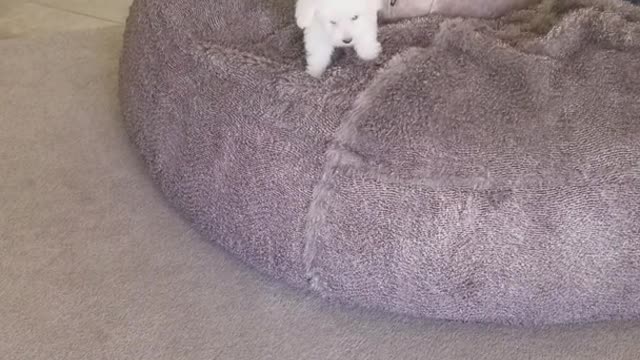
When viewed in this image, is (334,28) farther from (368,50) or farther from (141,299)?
(141,299)

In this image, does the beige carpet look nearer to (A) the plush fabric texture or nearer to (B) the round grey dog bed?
(B) the round grey dog bed

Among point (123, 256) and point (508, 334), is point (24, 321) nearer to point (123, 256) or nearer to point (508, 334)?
point (123, 256)

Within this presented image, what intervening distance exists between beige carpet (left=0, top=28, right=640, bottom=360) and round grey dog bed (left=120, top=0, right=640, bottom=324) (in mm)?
45

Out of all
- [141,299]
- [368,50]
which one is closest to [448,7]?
[368,50]

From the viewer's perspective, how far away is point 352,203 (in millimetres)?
1103

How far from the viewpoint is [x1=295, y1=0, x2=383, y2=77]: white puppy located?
3.59ft

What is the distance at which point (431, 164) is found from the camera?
3.50 feet

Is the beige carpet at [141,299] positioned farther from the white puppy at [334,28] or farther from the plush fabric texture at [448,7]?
the plush fabric texture at [448,7]

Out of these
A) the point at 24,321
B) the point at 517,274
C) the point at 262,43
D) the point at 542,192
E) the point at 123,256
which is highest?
the point at 262,43

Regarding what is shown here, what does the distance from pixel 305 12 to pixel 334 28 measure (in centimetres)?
5

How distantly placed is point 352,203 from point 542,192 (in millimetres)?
260

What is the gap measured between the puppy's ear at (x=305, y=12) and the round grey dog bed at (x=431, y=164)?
86 mm

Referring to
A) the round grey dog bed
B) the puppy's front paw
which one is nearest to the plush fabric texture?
the round grey dog bed

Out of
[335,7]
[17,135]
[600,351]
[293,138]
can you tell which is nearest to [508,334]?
[600,351]
